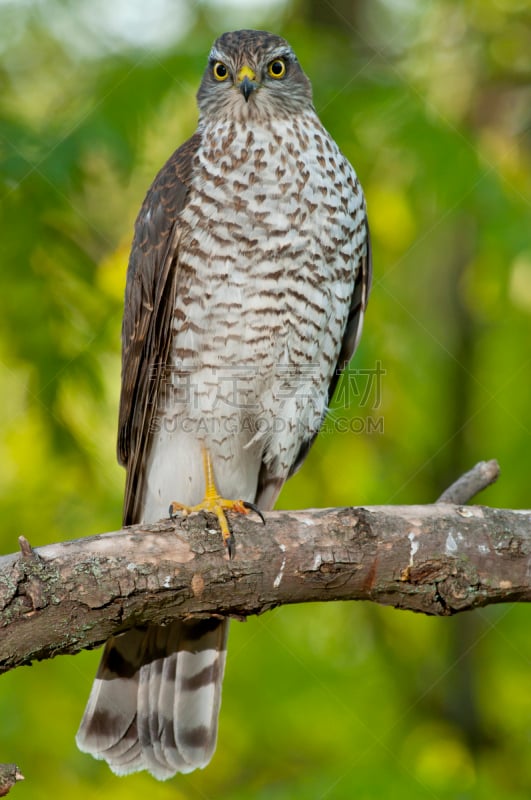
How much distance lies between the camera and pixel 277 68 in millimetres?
4254

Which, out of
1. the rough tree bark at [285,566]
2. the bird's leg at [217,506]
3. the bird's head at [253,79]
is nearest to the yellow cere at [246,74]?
the bird's head at [253,79]

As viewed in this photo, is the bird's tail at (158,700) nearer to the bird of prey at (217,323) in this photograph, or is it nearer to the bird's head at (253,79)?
the bird of prey at (217,323)

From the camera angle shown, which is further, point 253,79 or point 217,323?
point 253,79

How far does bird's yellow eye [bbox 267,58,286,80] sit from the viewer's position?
4219mm

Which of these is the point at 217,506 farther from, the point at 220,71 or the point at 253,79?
the point at 220,71

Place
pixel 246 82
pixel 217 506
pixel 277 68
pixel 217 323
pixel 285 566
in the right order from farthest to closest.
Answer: pixel 277 68, pixel 246 82, pixel 217 323, pixel 217 506, pixel 285 566

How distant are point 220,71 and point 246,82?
0.24 m

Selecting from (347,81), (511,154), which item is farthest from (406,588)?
(511,154)

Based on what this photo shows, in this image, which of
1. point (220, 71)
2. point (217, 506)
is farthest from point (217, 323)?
point (220, 71)

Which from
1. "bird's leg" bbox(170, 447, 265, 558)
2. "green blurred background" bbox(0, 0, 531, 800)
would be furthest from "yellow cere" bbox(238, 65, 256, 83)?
"bird's leg" bbox(170, 447, 265, 558)

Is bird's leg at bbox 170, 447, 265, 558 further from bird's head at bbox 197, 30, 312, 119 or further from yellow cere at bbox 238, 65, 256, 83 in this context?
yellow cere at bbox 238, 65, 256, 83

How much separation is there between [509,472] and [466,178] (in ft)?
6.65

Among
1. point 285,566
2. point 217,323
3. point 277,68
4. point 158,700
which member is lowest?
point 158,700

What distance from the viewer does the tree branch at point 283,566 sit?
113 inches
